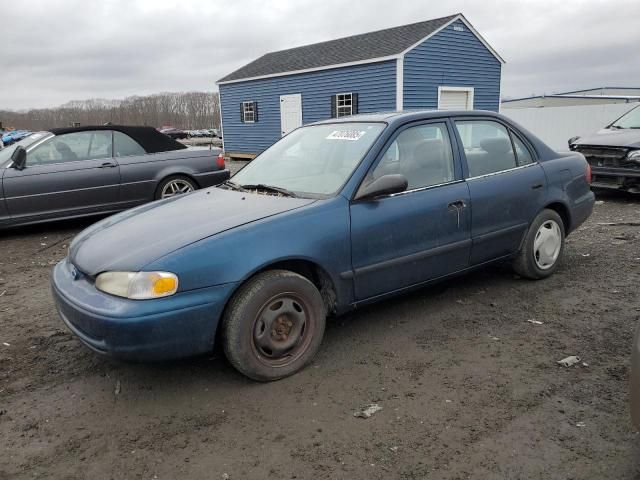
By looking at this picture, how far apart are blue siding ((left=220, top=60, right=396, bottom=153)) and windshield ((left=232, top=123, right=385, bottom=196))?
39.4ft

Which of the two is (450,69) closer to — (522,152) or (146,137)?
(146,137)

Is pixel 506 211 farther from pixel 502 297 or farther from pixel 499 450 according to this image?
pixel 499 450

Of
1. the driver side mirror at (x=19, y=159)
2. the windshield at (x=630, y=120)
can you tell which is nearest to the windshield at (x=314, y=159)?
the driver side mirror at (x=19, y=159)

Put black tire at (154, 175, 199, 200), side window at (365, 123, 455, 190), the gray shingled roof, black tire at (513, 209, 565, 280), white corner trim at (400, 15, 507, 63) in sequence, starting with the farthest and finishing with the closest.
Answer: the gray shingled roof, white corner trim at (400, 15, 507, 63), black tire at (154, 175, 199, 200), black tire at (513, 209, 565, 280), side window at (365, 123, 455, 190)

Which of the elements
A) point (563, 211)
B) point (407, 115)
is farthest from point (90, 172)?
point (563, 211)

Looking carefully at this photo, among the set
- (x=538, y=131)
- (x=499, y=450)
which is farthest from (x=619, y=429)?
(x=538, y=131)

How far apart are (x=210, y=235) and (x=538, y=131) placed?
21.2 m

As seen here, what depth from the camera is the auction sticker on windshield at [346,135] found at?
3924 millimetres

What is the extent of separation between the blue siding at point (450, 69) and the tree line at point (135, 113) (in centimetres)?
4657

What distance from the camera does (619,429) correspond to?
8.57 ft

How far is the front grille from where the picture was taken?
877 cm

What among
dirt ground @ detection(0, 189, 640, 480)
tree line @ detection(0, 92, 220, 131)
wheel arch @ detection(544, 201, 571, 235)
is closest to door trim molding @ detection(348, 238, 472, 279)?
dirt ground @ detection(0, 189, 640, 480)

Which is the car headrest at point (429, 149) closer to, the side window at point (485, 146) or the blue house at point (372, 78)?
the side window at point (485, 146)

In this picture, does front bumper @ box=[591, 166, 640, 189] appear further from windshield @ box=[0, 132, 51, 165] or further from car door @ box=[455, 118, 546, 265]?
windshield @ box=[0, 132, 51, 165]
